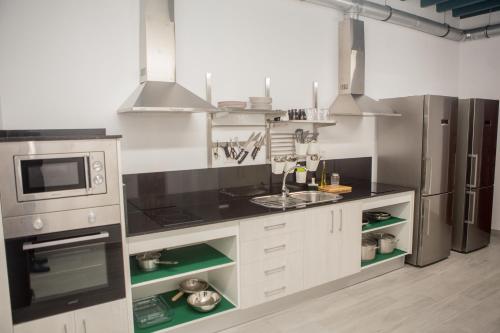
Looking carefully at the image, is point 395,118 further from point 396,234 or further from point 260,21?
point 260,21

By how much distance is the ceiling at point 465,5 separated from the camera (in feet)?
13.1

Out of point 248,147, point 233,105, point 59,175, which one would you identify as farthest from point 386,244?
point 59,175

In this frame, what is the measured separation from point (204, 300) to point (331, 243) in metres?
1.06

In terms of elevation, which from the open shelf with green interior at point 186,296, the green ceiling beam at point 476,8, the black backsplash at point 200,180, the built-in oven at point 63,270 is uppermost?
the green ceiling beam at point 476,8

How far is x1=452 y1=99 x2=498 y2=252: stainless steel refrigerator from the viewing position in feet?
12.5

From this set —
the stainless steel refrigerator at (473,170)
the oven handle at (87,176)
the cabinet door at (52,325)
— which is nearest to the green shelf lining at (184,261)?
the cabinet door at (52,325)

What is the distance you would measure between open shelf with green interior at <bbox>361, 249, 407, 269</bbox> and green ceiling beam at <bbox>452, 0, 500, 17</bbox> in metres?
3.04

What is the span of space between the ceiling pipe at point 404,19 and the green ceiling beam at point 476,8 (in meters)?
0.20

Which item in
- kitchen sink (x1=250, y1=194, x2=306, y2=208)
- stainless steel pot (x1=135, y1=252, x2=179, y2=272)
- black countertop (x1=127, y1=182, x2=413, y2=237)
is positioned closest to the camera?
black countertop (x1=127, y1=182, x2=413, y2=237)

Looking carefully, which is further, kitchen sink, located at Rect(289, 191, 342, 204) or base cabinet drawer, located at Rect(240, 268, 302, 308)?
kitchen sink, located at Rect(289, 191, 342, 204)

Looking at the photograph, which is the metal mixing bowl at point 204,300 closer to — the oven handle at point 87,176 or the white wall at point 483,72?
the oven handle at point 87,176

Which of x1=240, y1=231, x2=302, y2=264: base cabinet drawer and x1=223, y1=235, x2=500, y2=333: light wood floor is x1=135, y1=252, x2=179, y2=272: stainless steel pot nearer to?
x1=240, y1=231, x2=302, y2=264: base cabinet drawer

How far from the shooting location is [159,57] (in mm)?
2363

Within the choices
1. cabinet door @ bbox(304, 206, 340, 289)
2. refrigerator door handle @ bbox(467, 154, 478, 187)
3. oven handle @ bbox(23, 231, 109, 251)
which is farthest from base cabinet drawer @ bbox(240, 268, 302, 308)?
refrigerator door handle @ bbox(467, 154, 478, 187)
